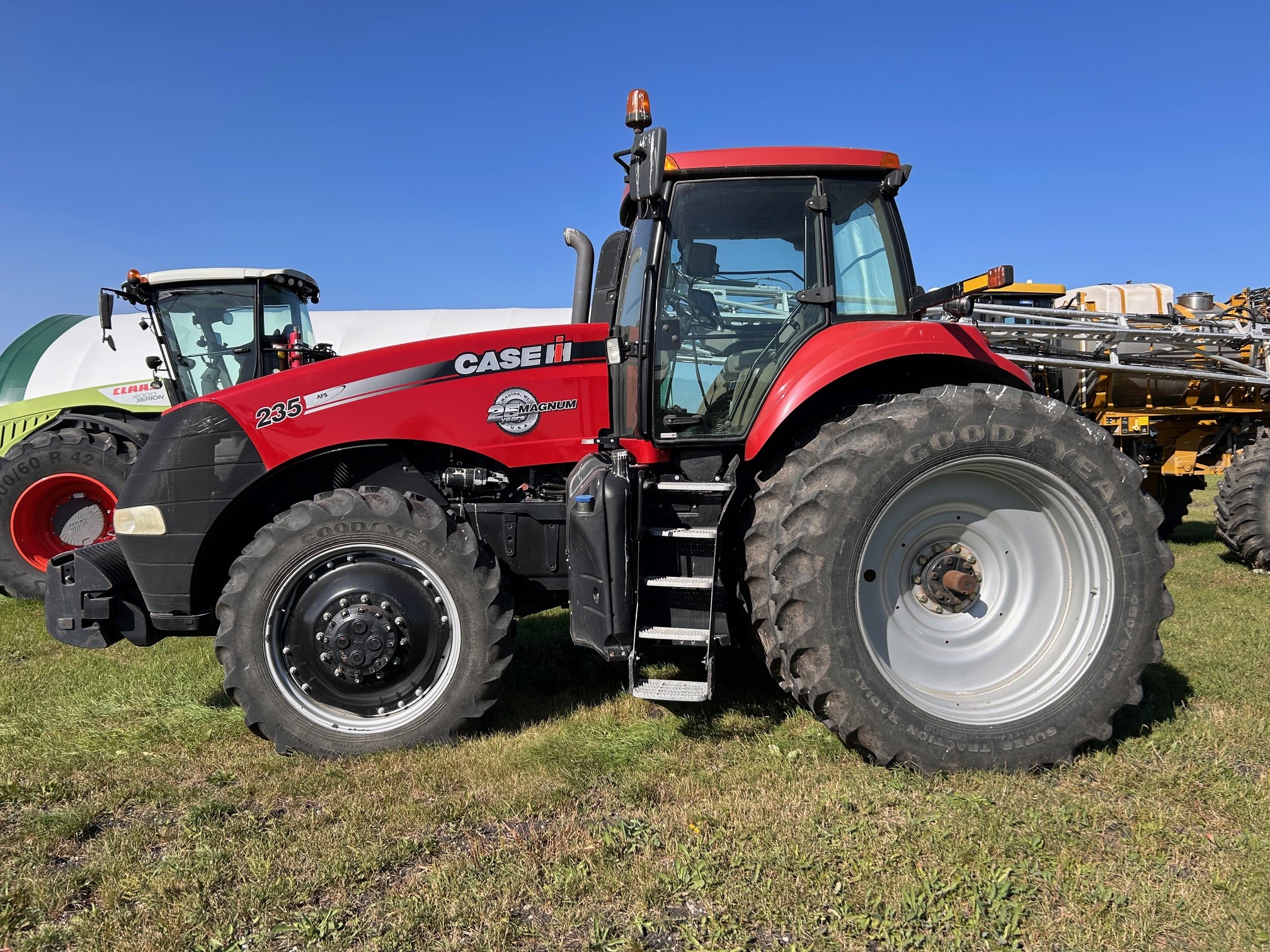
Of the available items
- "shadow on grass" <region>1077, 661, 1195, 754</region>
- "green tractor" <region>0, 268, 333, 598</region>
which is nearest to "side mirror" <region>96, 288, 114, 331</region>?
"green tractor" <region>0, 268, 333, 598</region>

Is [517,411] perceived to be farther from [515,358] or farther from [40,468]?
[40,468]

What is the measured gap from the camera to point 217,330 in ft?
25.9

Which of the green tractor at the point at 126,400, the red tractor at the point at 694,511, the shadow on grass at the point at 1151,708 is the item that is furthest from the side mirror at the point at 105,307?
the shadow on grass at the point at 1151,708

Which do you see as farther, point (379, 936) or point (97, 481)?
point (97, 481)

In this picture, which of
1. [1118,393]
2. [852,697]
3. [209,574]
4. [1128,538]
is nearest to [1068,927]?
[852,697]

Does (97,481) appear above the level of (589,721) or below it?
above

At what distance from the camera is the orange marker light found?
3172mm

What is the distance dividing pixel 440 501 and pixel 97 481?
4.89 metres

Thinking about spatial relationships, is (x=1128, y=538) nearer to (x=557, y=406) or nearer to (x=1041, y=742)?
(x=1041, y=742)

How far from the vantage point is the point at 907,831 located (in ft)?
8.60

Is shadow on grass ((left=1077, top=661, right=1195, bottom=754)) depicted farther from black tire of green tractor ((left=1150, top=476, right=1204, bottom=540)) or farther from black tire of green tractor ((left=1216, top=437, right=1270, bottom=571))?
black tire of green tractor ((left=1150, top=476, right=1204, bottom=540))

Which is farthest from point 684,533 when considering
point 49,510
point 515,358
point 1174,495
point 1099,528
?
point 1174,495

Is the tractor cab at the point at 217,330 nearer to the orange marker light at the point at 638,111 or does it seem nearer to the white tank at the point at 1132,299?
the orange marker light at the point at 638,111

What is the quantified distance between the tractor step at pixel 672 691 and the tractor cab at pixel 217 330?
591cm
